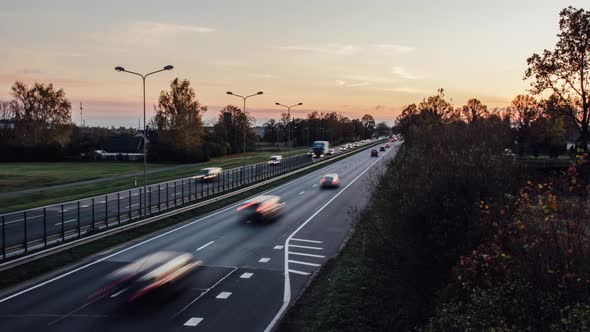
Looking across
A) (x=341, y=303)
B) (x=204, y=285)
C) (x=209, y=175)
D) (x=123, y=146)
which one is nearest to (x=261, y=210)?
(x=204, y=285)

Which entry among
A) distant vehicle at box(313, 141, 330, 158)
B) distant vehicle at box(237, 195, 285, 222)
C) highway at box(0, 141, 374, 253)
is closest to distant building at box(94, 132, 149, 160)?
distant vehicle at box(313, 141, 330, 158)

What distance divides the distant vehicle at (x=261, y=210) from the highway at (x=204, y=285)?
0.95m

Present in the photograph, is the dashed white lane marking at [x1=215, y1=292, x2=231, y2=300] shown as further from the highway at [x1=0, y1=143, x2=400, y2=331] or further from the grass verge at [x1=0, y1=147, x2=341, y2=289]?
the grass verge at [x1=0, y1=147, x2=341, y2=289]

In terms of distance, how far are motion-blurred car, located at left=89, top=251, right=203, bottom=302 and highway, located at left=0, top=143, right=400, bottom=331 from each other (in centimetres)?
32

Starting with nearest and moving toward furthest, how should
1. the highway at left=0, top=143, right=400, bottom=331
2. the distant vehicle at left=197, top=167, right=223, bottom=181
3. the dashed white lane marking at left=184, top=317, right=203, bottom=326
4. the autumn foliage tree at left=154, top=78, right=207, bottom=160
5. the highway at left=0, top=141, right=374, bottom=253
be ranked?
the dashed white lane marking at left=184, top=317, right=203, bottom=326, the highway at left=0, top=143, right=400, bottom=331, the highway at left=0, top=141, right=374, bottom=253, the distant vehicle at left=197, top=167, right=223, bottom=181, the autumn foliage tree at left=154, top=78, right=207, bottom=160

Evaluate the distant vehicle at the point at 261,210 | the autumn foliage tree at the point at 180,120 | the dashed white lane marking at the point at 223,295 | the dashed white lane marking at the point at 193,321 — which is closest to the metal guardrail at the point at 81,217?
the distant vehicle at the point at 261,210

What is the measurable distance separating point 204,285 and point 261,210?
1371 cm

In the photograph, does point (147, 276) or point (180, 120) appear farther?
point (180, 120)

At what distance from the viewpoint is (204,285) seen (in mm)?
17844

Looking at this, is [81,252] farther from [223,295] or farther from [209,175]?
[209,175]

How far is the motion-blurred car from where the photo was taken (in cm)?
1557

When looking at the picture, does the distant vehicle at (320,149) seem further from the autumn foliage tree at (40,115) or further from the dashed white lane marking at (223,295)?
the dashed white lane marking at (223,295)

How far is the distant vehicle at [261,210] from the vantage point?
3123cm

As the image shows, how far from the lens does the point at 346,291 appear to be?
1634 centimetres
